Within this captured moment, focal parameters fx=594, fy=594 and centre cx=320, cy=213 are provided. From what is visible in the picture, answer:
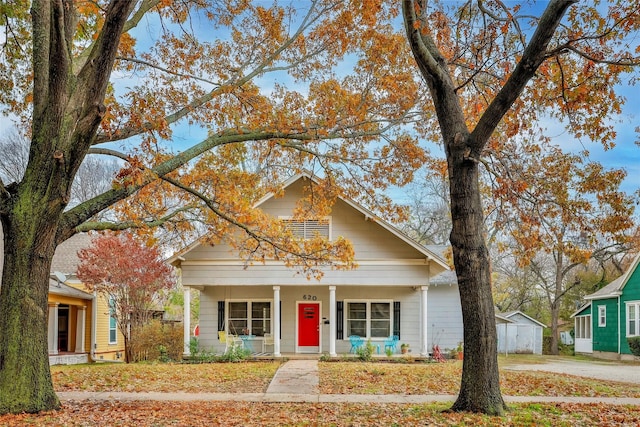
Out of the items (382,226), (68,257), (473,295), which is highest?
(382,226)

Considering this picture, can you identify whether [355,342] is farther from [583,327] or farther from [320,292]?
[583,327]

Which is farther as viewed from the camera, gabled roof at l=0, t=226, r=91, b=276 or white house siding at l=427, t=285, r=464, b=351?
gabled roof at l=0, t=226, r=91, b=276

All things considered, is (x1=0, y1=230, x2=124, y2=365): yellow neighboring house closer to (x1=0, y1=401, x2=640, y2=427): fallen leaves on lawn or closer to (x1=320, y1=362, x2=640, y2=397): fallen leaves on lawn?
(x1=320, y1=362, x2=640, y2=397): fallen leaves on lawn

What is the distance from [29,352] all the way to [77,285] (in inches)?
755

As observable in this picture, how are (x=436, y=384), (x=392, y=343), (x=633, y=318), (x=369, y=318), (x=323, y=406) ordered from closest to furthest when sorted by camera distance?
(x=323, y=406) < (x=436, y=384) < (x=392, y=343) < (x=369, y=318) < (x=633, y=318)

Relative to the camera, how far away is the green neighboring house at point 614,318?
85.7 feet

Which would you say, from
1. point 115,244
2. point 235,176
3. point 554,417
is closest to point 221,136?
point 235,176

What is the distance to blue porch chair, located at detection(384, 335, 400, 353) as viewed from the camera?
68.0 feet

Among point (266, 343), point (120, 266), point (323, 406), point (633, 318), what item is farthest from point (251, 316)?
point (633, 318)

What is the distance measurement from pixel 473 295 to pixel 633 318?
2139 centimetres

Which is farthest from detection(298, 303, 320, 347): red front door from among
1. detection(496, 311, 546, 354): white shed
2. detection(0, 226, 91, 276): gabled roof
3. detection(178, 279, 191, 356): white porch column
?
detection(496, 311, 546, 354): white shed

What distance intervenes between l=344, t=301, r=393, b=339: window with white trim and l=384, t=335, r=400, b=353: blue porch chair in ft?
1.44

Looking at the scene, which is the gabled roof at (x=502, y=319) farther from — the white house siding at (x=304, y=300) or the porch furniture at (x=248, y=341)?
the porch furniture at (x=248, y=341)

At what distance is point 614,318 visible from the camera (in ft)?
91.0
